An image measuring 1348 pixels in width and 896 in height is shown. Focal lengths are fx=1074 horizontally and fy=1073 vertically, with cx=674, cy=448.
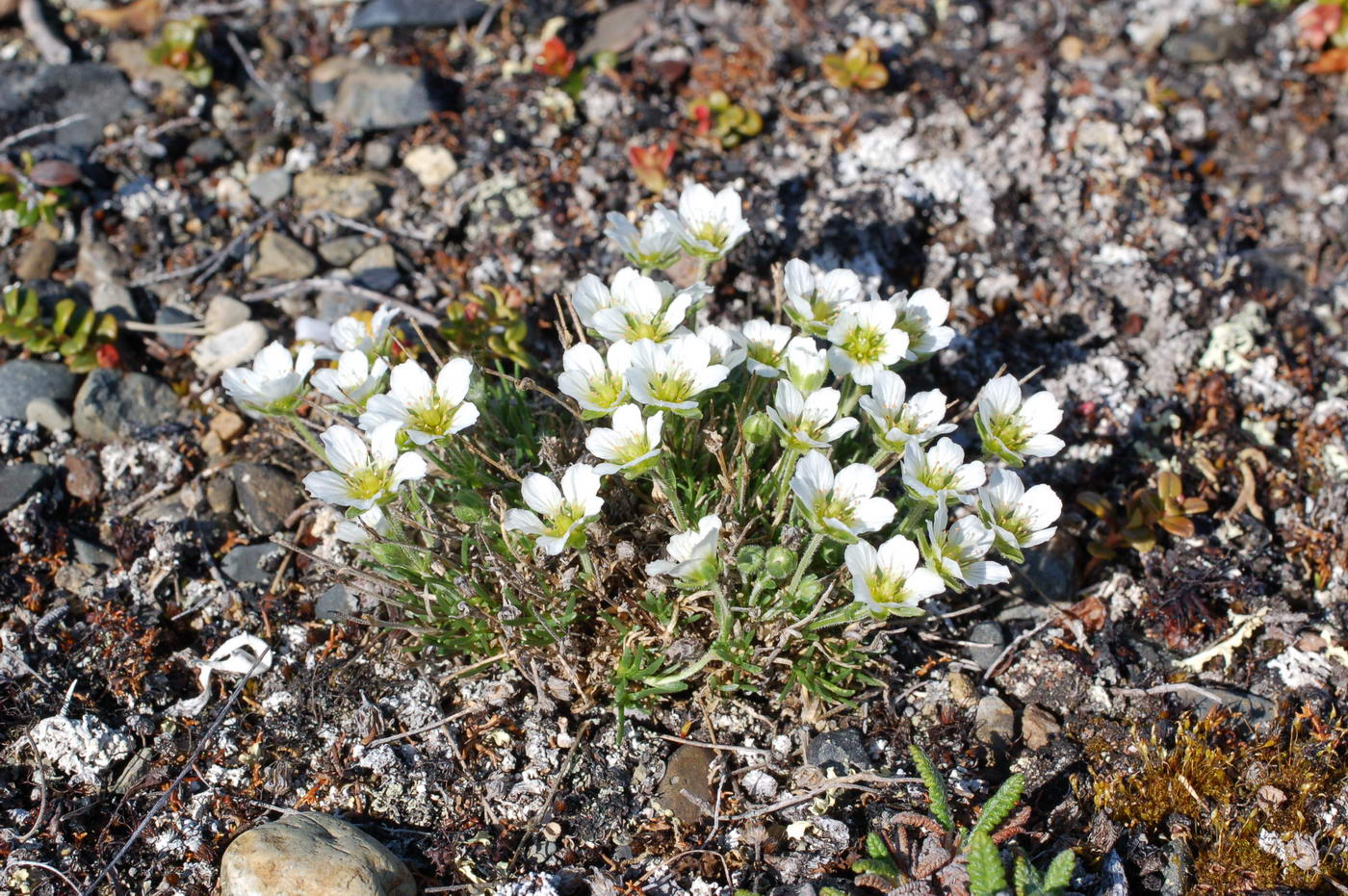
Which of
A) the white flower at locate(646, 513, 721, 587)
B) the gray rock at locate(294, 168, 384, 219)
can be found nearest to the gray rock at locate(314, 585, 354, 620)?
the white flower at locate(646, 513, 721, 587)

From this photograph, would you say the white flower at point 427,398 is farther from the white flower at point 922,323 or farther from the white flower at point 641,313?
the white flower at point 922,323

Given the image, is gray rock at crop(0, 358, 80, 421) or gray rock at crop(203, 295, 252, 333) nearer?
gray rock at crop(0, 358, 80, 421)

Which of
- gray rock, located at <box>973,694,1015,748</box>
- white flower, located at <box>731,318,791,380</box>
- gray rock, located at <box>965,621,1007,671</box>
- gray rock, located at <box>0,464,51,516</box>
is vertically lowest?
gray rock, located at <box>973,694,1015,748</box>

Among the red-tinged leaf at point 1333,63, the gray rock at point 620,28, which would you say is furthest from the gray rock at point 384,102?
the red-tinged leaf at point 1333,63

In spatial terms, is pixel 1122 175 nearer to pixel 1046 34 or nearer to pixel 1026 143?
pixel 1026 143

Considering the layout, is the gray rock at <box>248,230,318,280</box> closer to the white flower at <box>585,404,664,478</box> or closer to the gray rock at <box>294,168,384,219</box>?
the gray rock at <box>294,168,384,219</box>

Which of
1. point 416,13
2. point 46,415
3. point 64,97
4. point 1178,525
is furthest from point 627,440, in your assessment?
point 64,97
